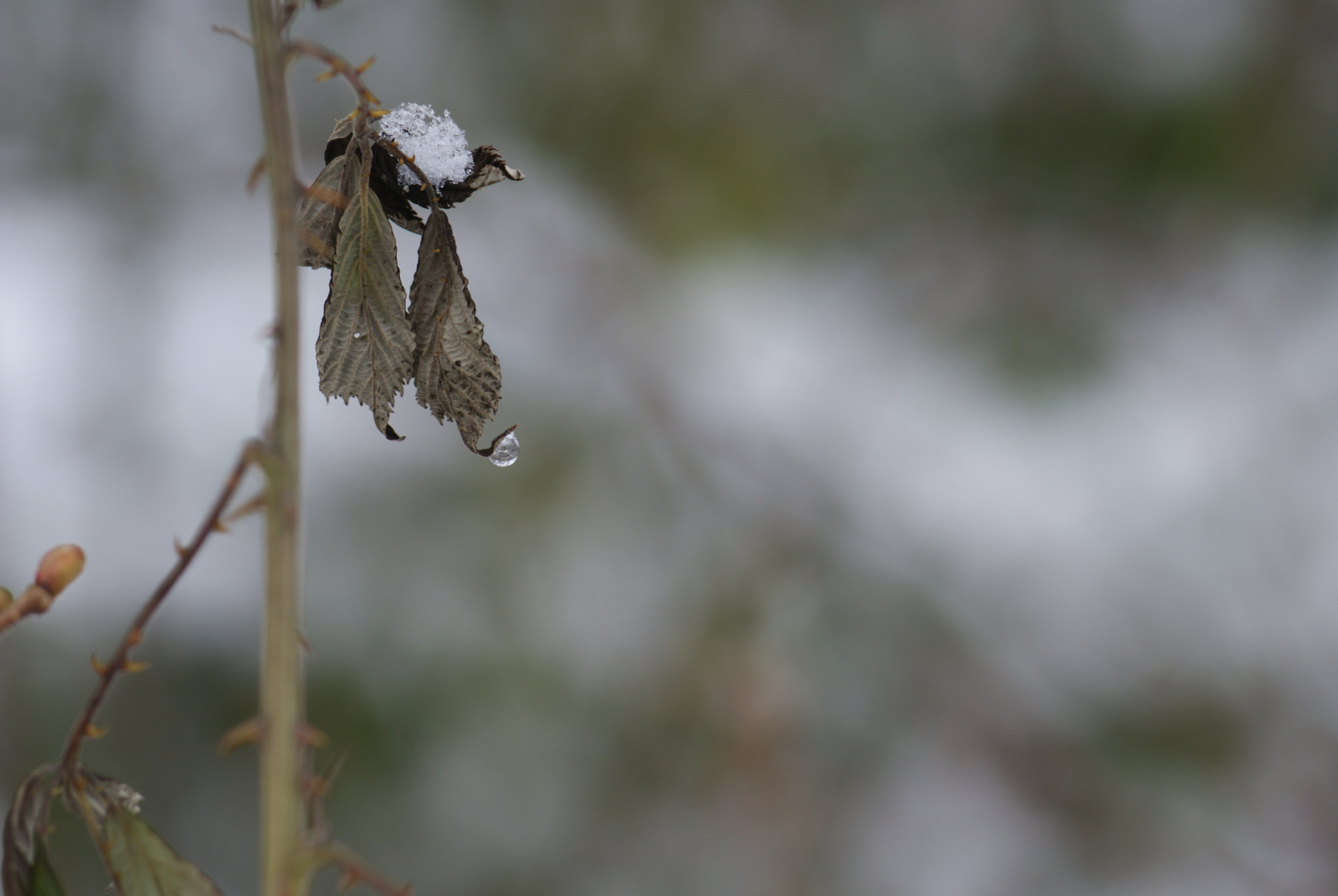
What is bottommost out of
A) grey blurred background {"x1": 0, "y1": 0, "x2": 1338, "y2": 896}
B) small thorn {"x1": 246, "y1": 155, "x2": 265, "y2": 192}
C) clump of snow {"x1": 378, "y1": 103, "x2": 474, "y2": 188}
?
small thorn {"x1": 246, "y1": 155, "x2": 265, "y2": 192}

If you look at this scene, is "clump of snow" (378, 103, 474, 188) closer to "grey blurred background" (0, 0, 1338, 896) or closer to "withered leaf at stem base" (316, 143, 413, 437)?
"withered leaf at stem base" (316, 143, 413, 437)

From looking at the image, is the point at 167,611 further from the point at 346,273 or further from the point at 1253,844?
the point at 1253,844

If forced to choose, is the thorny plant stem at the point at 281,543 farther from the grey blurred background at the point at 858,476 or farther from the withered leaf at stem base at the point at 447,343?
the grey blurred background at the point at 858,476

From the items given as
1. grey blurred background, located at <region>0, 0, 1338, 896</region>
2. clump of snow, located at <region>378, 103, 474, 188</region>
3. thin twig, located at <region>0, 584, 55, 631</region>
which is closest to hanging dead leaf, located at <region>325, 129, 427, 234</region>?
clump of snow, located at <region>378, 103, 474, 188</region>

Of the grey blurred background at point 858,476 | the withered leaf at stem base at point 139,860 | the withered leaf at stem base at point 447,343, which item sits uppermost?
the grey blurred background at point 858,476

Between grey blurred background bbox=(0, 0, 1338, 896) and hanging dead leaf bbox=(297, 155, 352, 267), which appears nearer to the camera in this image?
hanging dead leaf bbox=(297, 155, 352, 267)

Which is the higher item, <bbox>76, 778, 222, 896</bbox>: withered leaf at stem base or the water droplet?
the water droplet

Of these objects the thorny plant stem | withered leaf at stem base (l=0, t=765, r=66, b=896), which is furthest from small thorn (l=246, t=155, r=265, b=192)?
withered leaf at stem base (l=0, t=765, r=66, b=896)

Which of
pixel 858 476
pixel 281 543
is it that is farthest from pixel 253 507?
pixel 858 476

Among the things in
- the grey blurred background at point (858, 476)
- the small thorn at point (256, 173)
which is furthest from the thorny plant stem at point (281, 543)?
the grey blurred background at point (858, 476)
